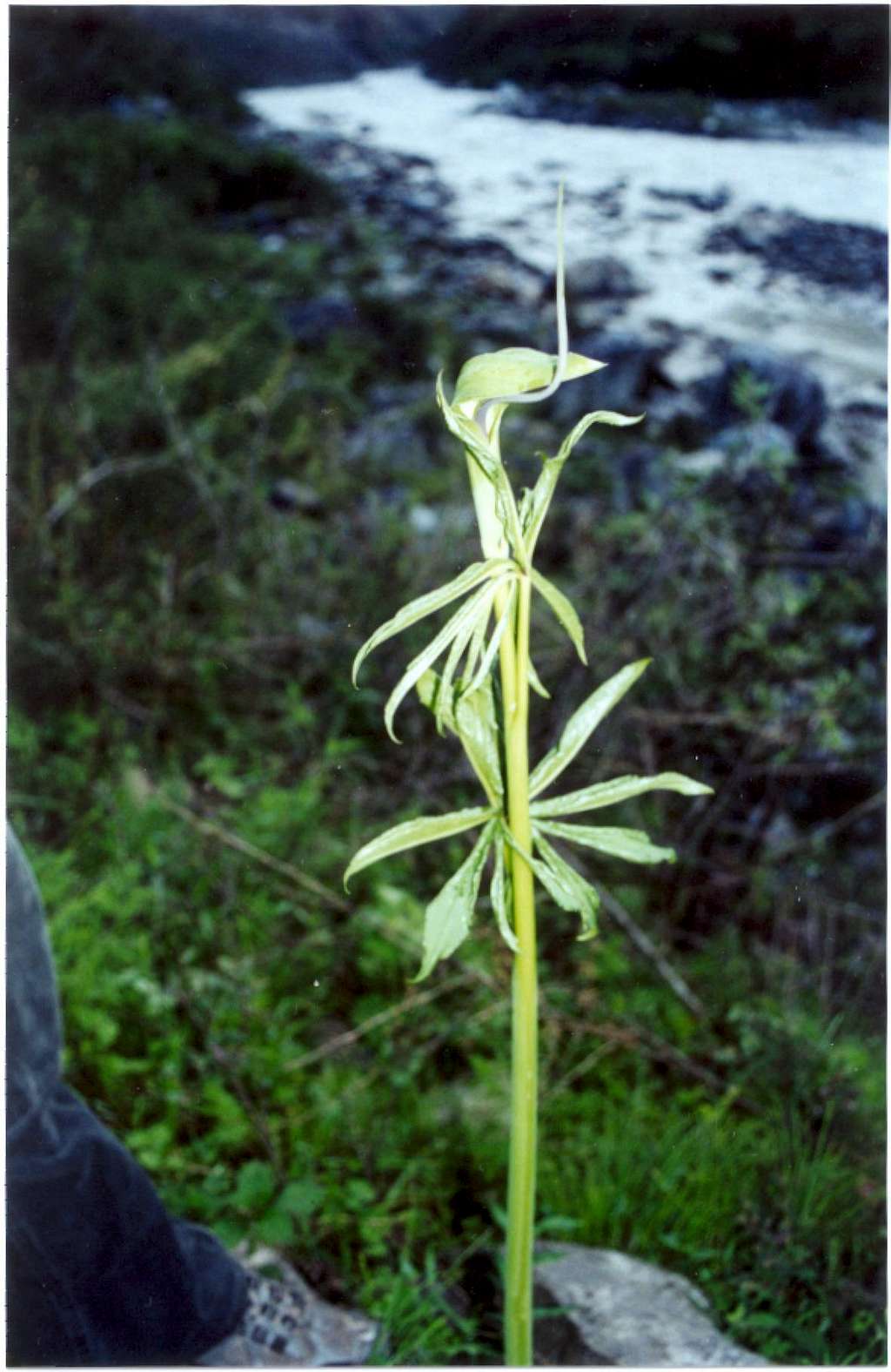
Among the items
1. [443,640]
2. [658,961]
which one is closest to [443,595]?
[443,640]

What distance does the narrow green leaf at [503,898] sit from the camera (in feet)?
2.12

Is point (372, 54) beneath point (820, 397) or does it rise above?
above

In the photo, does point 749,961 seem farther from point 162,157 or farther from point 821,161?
point 162,157

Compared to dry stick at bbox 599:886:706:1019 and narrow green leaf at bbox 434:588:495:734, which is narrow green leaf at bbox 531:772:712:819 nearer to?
narrow green leaf at bbox 434:588:495:734

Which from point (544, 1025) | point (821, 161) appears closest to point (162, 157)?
point (821, 161)

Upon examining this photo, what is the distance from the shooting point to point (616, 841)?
687 mm

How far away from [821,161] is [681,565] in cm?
50

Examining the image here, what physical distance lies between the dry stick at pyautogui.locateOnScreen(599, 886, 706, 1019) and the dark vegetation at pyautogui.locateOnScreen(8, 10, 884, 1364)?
0.02 metres

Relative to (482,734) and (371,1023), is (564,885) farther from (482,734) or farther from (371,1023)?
(371,1023)

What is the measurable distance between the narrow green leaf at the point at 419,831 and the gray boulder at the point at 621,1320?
0.44m

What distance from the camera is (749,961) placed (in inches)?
51.1

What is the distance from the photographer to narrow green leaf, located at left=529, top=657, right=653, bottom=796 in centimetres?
70

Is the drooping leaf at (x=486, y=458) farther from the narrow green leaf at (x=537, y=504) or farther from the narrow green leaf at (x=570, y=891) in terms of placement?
the narrow green leaf at (x=570, y=891)

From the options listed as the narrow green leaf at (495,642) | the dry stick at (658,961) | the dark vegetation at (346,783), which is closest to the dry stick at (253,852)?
the dark vegetation at (346,783)
